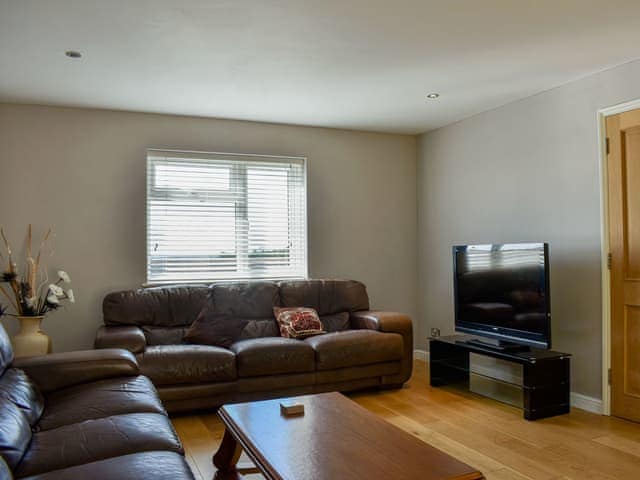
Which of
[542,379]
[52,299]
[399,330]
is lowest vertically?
[542,379]

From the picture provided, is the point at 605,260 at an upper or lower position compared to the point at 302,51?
lower

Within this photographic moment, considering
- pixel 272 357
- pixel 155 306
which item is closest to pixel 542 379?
pixel 272 357

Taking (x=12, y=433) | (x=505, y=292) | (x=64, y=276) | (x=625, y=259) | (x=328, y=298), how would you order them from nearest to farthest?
(x=12, y=433) < (x=625, y=259) < (x=505, y=292) < (x=64, y=276) < (x=328, y=298)

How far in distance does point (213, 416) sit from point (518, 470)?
2093mm

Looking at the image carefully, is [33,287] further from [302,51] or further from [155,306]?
[302,51]

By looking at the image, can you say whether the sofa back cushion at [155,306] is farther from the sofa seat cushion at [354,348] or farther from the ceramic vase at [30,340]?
the sofa seat cushion at [354,348]

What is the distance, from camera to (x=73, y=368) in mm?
2756

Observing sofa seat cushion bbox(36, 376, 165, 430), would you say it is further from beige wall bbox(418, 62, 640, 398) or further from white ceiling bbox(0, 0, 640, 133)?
beige wall bbox(418, 62, 640, 398)

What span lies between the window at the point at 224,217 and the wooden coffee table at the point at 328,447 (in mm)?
2368

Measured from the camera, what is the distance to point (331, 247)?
523 centimetres

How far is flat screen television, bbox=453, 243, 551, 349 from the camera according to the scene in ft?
11.9

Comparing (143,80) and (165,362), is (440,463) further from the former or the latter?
(143,80)

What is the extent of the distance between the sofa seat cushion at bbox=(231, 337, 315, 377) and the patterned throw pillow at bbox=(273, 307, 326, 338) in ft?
0.94

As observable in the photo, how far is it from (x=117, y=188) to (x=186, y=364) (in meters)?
1.84
